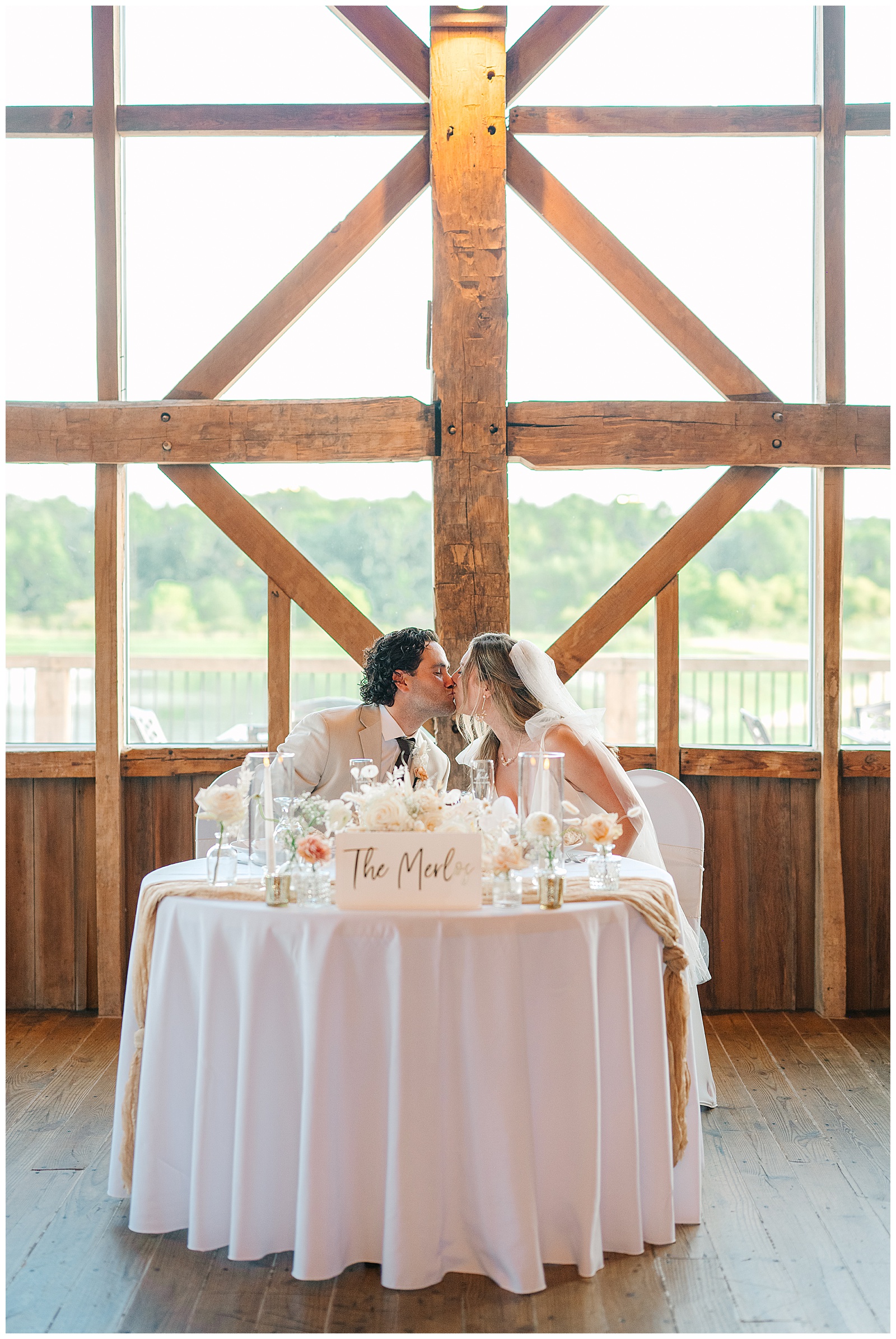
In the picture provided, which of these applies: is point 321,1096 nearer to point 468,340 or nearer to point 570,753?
point 570,753

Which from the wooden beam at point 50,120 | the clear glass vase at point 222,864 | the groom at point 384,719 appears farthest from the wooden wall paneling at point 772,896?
the wooden beam at point 50,120

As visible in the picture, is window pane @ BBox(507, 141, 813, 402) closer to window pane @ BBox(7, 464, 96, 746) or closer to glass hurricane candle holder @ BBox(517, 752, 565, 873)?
window pane @ BBox(7, 464, 96, 746)

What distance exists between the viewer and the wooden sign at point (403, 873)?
2.04 metres

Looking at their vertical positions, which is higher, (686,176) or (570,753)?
(686,176)

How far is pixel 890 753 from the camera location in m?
3.73

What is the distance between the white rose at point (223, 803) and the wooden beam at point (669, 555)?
70.0 inches

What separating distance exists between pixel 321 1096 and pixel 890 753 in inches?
106

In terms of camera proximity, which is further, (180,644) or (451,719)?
(180,644)

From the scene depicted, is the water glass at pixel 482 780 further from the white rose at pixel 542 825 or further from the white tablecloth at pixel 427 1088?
the white tablecloth at pixel 427 1088

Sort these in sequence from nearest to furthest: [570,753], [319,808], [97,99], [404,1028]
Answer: [404,1028]
[319,808]
[570,753]
[97,99]

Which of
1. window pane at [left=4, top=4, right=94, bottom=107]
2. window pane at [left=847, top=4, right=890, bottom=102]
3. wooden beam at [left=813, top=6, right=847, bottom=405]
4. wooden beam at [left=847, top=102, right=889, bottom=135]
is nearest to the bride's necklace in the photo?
wooden beam at [left=813, top=6, right=847, bottom=405]

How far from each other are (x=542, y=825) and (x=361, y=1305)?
104cm

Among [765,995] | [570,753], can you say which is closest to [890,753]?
[765,995]

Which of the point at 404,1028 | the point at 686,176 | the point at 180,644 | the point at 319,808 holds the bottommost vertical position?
the point at 404,1028
